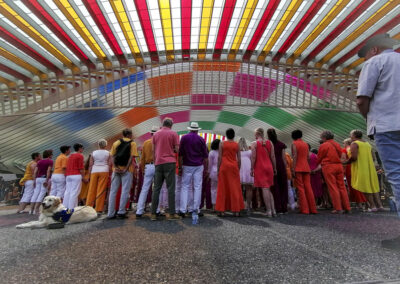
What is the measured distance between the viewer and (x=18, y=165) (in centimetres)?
1995

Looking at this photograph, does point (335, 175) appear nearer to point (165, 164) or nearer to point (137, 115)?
point (165, 164)

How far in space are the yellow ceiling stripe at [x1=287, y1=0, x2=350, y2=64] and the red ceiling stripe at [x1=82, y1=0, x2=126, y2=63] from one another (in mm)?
7254

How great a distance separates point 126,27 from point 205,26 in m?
2.77

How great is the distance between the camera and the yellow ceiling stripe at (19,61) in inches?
414

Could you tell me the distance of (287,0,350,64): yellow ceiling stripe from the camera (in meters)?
8.51

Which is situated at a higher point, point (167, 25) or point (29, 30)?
point (167, 25)

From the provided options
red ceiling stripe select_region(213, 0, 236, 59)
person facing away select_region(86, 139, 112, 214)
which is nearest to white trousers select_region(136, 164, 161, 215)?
person facing away select_region(86, 139, 112, 214)

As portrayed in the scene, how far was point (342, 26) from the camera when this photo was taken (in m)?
9.72

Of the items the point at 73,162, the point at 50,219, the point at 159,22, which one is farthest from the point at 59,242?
the point at 159,22

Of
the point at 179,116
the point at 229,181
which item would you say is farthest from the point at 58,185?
the point at 179,116

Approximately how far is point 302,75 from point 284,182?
9.90 metres

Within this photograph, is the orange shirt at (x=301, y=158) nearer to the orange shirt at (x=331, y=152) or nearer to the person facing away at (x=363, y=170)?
the orange shirt at (x=331, y=152)

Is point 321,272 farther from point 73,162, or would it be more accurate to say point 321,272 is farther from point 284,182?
point 73,162

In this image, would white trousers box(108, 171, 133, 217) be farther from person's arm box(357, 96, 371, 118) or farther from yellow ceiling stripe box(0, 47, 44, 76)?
yellow ceiling stripe box(0, 47, 44, 76)
